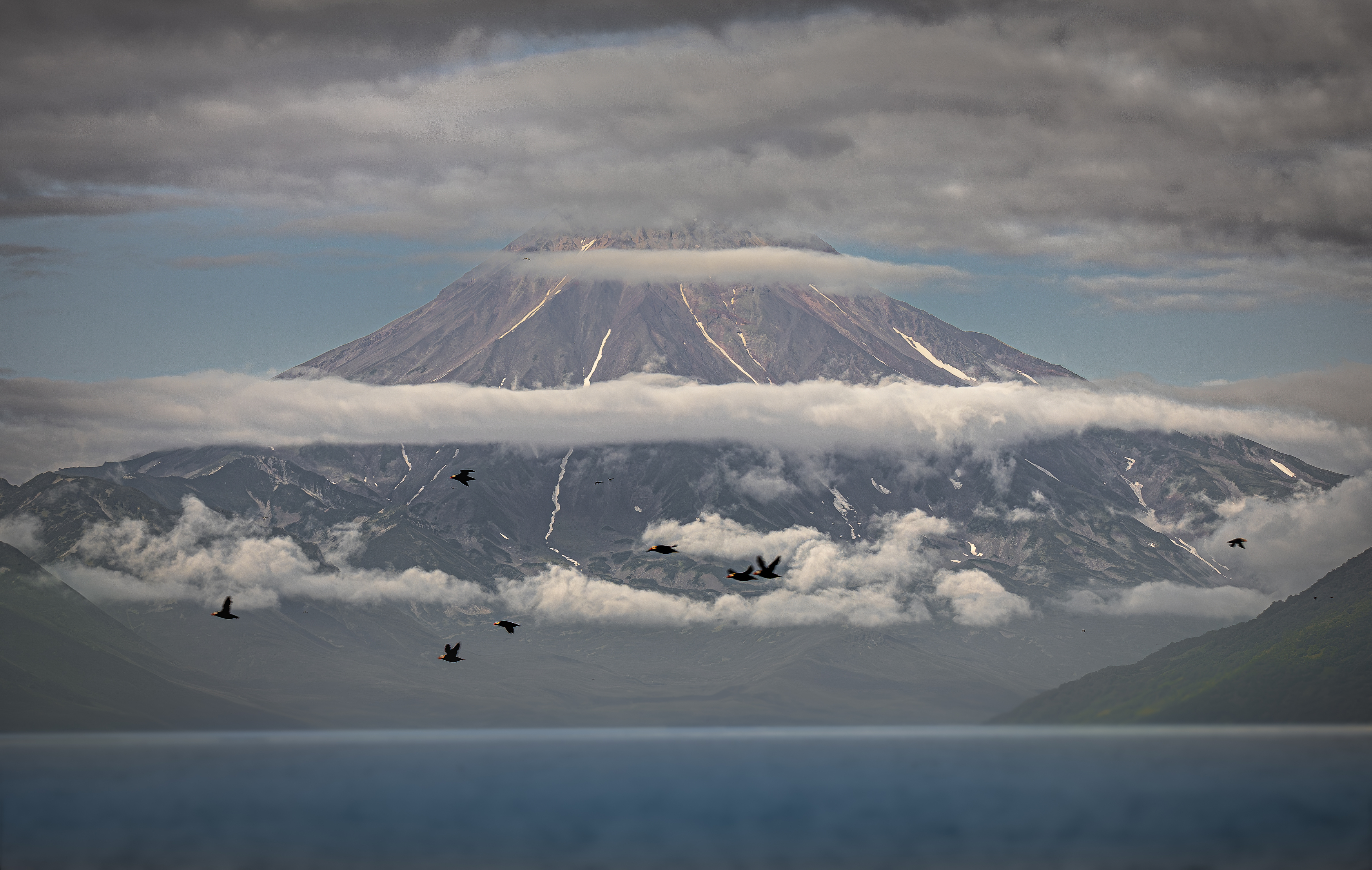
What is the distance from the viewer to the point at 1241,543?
15950cm

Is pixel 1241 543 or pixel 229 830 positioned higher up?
pixel 1241 543

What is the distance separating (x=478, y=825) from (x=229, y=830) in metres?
33.8

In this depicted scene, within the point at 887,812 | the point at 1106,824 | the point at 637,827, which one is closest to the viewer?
the point at 1106,824

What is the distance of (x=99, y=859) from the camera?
146875mm

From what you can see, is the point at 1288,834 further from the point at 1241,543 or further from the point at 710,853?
the point at 710,853

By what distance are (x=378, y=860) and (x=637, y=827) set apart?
46367mm

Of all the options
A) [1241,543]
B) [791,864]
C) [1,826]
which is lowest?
[1,826]

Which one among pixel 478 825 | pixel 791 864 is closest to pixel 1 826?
pixel 478 825

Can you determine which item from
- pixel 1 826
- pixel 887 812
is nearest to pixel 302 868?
pixel 1 826

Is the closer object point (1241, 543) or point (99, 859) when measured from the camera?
point (99, 859)

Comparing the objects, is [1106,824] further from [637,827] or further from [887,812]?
[637,827]

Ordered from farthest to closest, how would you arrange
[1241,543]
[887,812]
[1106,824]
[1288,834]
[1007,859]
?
[887,812] < [1106,824] < [1241,543] < [1288,834] < [1007,859]

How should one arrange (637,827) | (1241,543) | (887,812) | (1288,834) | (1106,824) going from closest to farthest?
(1288,834), (1241,543), (1106,824), (637,827), (887,812)

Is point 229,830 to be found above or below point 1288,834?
below
